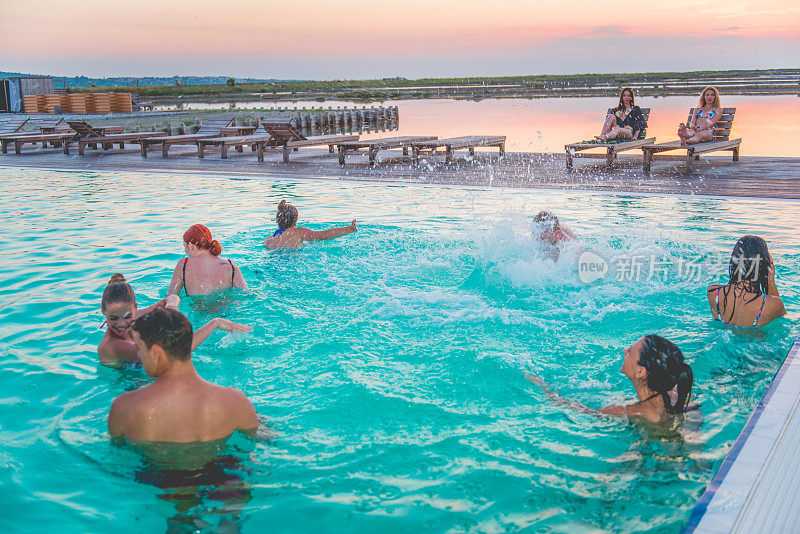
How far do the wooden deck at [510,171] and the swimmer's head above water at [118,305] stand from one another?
9342 mm

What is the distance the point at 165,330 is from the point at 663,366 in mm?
2731

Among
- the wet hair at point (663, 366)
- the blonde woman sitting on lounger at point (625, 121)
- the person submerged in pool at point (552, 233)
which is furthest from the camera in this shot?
the blonde woman sitting on lounger at point (625, 121)

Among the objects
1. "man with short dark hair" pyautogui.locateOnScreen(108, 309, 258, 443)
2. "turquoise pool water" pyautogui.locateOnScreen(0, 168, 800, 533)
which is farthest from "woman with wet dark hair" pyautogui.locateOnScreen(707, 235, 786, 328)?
"man with short dark hair" pyautogui.locateOnScreen(108, 309, 258, 443)

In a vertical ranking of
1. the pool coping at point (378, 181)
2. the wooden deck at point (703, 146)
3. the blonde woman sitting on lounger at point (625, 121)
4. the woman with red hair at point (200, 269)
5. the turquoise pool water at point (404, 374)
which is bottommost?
the turquoise pool water at point (404, 374)

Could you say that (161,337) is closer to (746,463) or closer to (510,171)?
(746,463)

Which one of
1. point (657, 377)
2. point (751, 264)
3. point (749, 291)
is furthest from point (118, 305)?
point (749, 291)

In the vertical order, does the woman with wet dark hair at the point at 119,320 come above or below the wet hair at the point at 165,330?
below

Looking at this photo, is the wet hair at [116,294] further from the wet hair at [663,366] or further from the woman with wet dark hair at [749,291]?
the woman with wet dark hair at [749,291]

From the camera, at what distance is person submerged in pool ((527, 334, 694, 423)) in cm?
363

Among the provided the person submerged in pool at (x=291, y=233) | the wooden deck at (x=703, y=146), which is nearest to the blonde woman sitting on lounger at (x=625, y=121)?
the wooden deck at (x=703, y=146)

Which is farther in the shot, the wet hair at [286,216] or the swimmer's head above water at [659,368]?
the wet hair at [286,216]

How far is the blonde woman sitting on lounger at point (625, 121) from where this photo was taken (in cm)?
1500

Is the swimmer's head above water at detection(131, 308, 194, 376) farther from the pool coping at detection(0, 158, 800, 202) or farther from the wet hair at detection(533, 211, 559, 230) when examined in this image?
the pool coping at detection(0, 158, 800, 202)

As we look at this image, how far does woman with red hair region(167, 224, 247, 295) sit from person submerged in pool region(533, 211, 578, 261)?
11.6 feet
